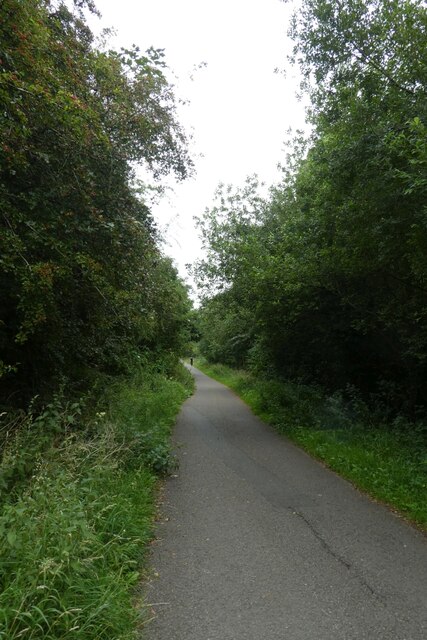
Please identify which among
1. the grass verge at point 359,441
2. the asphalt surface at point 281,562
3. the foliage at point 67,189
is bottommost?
the asphalt surface at point 281,562

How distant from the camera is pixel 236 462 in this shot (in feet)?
25.8

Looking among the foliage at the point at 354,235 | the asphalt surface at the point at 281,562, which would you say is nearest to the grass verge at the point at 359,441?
the asphalt surface at the point at 281,562

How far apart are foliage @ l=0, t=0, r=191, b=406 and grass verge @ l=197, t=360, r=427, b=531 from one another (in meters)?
4.46

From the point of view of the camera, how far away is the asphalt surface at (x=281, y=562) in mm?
3150

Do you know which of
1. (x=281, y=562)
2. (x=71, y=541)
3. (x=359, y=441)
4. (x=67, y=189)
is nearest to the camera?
(x=71, y=541)

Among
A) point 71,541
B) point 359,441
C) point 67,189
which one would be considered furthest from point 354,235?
point 71,541

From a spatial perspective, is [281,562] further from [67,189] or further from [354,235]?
[354,235]

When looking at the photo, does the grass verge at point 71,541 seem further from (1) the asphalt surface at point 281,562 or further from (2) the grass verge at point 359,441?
(2) the grass verge at point 359,441

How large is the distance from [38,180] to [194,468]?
16.8ft

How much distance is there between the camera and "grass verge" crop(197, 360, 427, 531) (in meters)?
5.97

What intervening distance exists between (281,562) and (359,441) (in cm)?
493

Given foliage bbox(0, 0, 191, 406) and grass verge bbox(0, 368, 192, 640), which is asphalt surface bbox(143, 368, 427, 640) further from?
foliage bbox(0, 0, 191, 406)

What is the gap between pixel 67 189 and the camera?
5.52m

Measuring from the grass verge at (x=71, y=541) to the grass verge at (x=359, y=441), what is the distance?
3255mm
